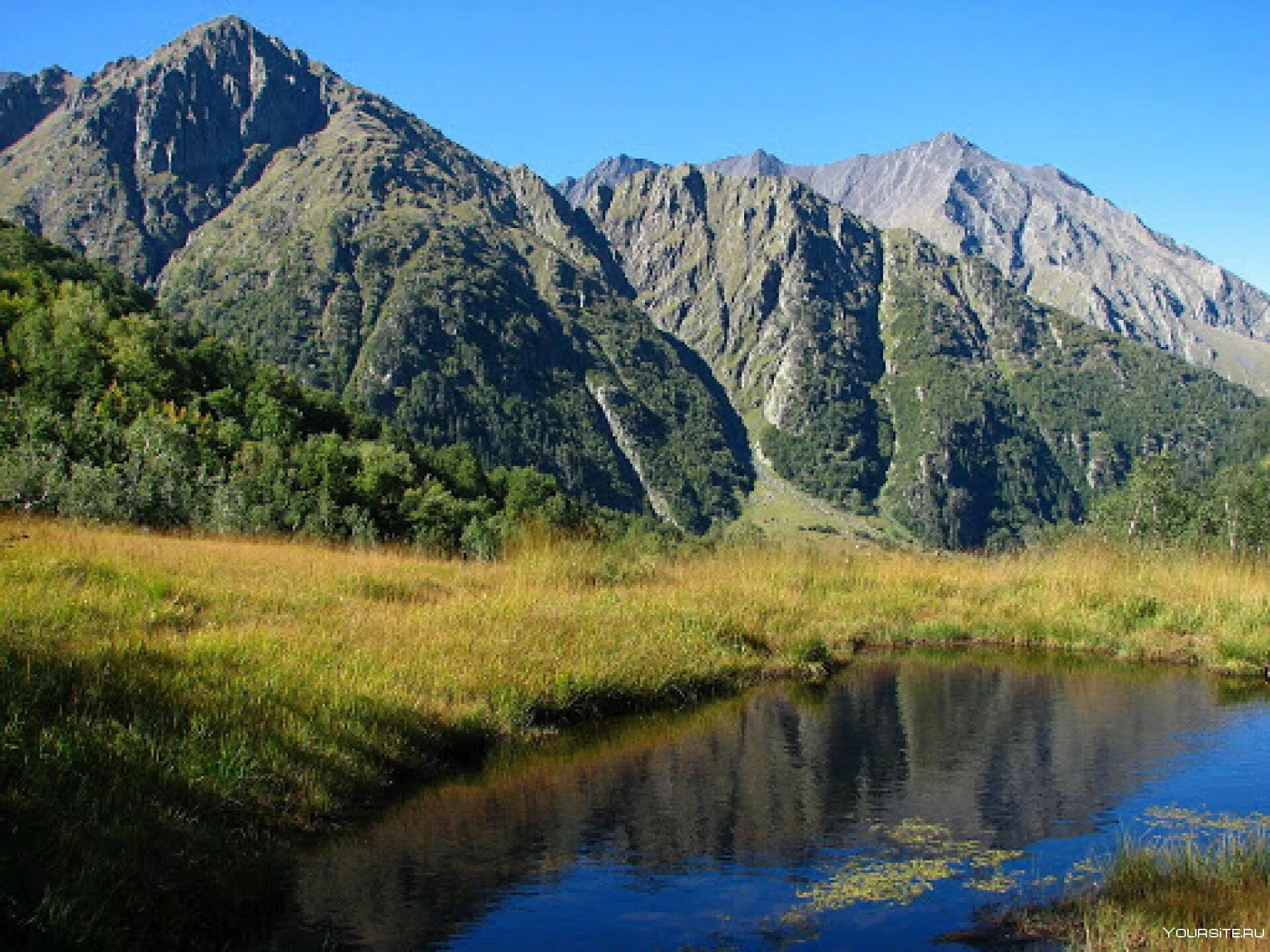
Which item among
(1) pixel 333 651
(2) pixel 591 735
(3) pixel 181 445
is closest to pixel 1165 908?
(2) pixel 591 735

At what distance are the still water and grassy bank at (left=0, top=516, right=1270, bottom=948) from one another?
39.3 inches

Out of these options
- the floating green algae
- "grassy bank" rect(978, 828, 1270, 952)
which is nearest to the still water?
the floating green algae

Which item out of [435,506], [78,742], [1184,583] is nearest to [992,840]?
[78,742]

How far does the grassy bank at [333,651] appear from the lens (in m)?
9.12

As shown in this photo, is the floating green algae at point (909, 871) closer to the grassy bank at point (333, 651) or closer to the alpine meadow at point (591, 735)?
the alpine meadow at point (591, 735)

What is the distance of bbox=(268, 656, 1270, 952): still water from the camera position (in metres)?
10.2

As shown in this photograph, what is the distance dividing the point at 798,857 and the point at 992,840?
2588 millimetres

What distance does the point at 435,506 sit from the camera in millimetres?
64625

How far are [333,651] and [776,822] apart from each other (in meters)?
6.98

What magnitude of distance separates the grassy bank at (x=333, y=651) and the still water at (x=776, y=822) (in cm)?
100

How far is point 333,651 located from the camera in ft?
52.0

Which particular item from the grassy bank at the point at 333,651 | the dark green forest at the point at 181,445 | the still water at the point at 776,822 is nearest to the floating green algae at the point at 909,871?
the still water at the point at 776,822

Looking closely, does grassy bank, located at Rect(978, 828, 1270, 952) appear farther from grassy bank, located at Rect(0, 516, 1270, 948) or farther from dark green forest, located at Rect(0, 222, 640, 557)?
dark green forest, located at Rect(0, 222, 640, 557)

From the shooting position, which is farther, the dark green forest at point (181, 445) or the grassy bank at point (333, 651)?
the dark green forest at point (181, 445)
